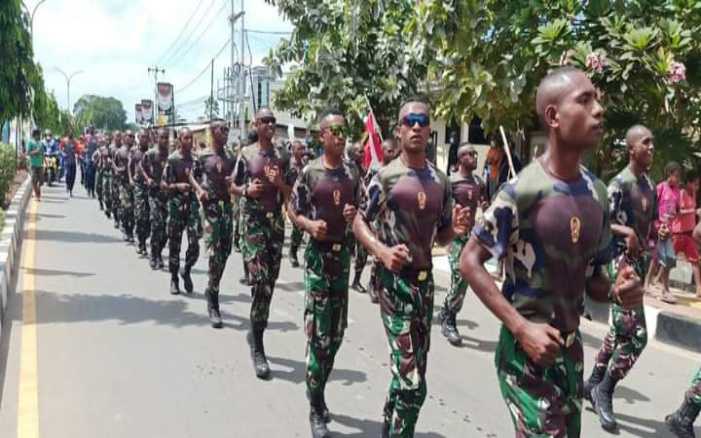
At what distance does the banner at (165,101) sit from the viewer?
6775 centimetres

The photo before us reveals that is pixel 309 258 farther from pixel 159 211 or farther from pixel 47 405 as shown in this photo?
pixel 159 211

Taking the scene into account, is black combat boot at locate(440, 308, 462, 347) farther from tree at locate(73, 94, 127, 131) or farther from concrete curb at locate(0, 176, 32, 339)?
tree at locate(73, 94, 127, 131)

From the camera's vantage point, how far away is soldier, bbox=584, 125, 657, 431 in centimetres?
446

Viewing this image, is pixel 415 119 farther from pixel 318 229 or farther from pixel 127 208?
pixel 127 208

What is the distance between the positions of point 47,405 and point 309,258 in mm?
2018

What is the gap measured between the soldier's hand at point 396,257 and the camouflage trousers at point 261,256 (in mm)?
2130

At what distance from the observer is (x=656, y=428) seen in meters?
4.78

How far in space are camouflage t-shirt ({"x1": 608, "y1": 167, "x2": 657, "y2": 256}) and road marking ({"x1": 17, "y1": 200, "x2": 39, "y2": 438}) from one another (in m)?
3.80

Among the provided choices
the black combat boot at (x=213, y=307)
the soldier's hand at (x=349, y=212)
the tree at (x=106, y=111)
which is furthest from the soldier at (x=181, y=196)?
the tree at (x=106, y=111)

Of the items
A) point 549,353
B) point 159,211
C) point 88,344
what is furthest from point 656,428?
point 159,211

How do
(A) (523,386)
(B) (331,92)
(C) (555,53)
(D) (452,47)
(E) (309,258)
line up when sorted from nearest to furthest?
1. (A) (523,386)
2. (E) (309,258)
3. (C) (555,53)
4. (D) (452,47)
5. (B) (331,92)

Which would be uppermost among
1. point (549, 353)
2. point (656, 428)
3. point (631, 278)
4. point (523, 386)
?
point (631, 278)

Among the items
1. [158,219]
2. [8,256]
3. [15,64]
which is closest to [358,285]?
Result: [158,219]

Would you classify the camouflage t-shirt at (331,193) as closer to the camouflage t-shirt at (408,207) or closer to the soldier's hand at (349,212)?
the soldier's hand at (349,212)
